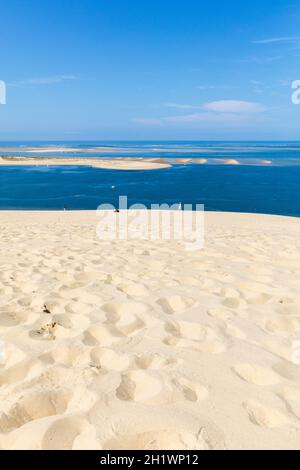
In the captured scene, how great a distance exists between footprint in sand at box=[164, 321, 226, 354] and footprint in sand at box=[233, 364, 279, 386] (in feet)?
0.97

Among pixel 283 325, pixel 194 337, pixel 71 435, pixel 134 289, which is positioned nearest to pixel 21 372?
pixel 71 435

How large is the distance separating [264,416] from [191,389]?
49 centimetres

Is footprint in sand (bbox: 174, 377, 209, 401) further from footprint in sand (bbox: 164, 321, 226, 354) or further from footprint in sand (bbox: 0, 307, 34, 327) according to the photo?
footprint in sand (bbox: 0, 307, 34, 327)

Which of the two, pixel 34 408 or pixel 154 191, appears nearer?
pixel 34 408

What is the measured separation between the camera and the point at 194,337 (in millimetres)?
3188

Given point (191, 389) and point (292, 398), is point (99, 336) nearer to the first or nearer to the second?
point (191, 389)

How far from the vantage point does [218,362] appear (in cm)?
273

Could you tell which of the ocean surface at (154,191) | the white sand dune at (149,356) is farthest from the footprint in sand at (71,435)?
the ocean surface at (154,191)

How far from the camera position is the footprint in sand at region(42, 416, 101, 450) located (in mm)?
→ 1929

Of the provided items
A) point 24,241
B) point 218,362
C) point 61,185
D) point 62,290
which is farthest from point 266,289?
point 61,185

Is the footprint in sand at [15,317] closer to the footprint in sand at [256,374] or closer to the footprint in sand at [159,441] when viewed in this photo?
the footprint in sand at [159,441]
